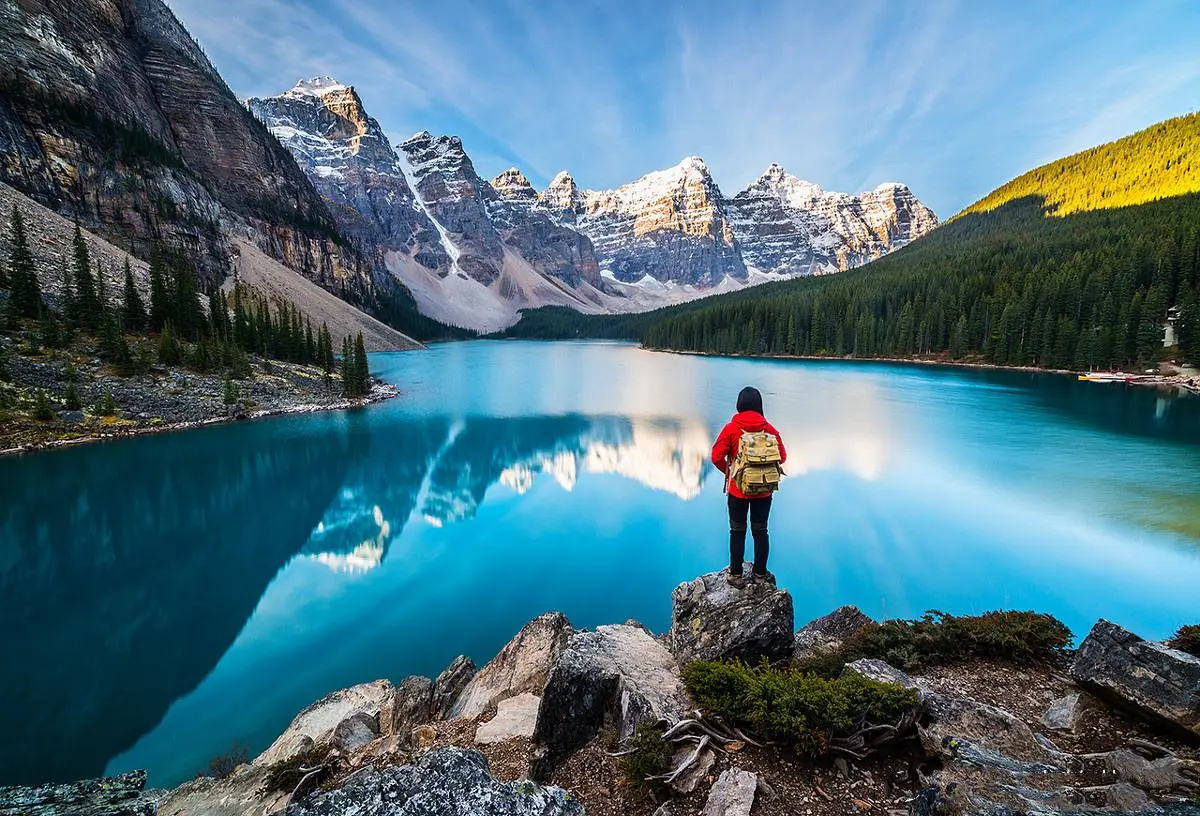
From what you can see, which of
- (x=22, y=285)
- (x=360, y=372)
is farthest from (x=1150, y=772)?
(x=22, y=285)

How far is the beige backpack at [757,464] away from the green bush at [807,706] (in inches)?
81.5

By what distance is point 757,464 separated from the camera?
18.0ft

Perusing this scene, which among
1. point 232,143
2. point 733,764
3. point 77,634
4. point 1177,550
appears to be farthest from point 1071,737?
point 232,143

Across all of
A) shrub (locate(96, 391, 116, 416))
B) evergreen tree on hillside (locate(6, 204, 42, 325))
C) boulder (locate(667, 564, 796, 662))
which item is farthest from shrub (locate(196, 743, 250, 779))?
→ evergreen tree on hillside (locate(6, 204, 42, 325))

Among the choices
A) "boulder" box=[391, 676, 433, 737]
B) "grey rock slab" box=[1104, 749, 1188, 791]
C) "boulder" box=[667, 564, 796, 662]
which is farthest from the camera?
"boulder" box=[391, 676, 433, 737]

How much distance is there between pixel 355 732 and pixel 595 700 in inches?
158

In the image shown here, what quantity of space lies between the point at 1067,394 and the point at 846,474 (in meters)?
34.0

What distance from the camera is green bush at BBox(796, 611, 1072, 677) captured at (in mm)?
5438

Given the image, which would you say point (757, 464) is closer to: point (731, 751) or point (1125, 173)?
point (731, 751)

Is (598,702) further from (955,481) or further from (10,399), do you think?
(10,399)

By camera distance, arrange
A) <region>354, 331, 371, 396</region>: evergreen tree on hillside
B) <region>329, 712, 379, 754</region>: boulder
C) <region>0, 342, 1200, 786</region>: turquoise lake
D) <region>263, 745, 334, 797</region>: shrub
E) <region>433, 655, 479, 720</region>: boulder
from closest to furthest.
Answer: <region>263, 745, 334, 797</region>: shrub → <region>329, 712, 379, 754</region>: boulder → <region>433, 655, 479, 720</region>: boulder → <region>0, 342, 1200, 786</region>: turquoise lake → <region>354, 331, 371, 396</region>: evergreen tree on hillside

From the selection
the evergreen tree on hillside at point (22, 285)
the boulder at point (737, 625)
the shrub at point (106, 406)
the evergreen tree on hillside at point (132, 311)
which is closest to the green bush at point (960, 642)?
the boulder at point (737, 625)

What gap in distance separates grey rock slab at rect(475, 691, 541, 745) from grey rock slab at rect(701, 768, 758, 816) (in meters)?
2.00

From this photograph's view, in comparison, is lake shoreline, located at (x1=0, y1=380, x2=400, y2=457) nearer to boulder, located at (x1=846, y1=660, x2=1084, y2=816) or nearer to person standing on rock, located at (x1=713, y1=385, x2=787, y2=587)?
person standing on rock, located at (x1=713, y1=385, x2=787, y2=587)
